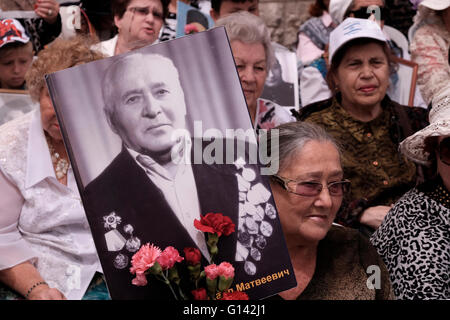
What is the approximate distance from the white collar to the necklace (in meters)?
0.04

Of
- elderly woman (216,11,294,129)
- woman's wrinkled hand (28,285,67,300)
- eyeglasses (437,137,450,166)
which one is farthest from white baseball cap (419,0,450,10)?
woman's wrinkled hand (28,285,67,300)

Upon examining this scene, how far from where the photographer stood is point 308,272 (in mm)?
2320

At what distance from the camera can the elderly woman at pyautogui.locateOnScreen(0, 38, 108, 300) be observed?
2400 millimetres

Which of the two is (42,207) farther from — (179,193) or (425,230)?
(425,230)

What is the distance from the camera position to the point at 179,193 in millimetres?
1917

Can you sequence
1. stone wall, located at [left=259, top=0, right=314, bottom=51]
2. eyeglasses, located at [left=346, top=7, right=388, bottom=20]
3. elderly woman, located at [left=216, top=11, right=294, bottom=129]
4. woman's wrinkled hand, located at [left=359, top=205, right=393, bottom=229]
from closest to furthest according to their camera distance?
woman's wrinkled hand, located at [left=359, top=205, right=393, bottom=229] → elderly woman, located at [left=216, top=11, right=294, bottom=129] → eyeglasses, located at [left=346, top=7, right=388, bottom=20] → stone wall, located at [left=259, top=0, right=314, bottom=51]

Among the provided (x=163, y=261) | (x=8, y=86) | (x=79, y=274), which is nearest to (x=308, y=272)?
(x=163, y=261)

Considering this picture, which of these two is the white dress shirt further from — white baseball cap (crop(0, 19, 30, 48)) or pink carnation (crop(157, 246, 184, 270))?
white baseball cap (crop(0, 19, 30, 48))

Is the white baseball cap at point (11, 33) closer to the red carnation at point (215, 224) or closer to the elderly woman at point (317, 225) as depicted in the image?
the elderly woman at point (317, 225)

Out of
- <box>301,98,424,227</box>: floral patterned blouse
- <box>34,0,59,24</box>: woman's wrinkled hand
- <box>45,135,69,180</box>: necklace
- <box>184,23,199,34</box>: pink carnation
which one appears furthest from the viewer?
<box>184,23,199,34</box>: pink carnation

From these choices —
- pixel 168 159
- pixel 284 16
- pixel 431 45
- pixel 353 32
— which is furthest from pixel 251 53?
pixel 284 16

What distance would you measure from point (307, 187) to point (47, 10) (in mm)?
2001

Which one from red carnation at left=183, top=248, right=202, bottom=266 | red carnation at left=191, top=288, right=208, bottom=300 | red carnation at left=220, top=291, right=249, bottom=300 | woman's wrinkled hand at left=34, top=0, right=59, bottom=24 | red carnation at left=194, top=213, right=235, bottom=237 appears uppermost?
woman's wrinkled hand at left=34, top=0, right=59, bottom=24

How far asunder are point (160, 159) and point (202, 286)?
0.40 metres
